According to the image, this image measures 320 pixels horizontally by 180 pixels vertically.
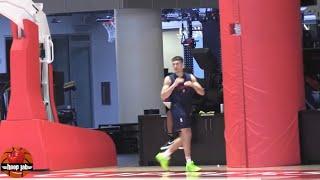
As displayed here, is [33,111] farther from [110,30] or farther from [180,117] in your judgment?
[110,30]

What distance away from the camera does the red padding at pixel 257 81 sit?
10.2 meters

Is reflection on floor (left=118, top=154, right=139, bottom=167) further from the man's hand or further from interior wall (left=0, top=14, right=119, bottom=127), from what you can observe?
interior wall (left=0, top=14, right=119, bottom=127)

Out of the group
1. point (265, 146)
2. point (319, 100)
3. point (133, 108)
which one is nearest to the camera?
point (265, 146)

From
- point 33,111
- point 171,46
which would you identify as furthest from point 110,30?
point 33,111

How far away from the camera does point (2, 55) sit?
25.1 meters

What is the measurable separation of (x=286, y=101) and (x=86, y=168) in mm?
3535

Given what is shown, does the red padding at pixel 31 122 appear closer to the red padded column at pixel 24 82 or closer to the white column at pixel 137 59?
the red padded column at pixel 24 82

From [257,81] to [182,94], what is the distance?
1.19 m

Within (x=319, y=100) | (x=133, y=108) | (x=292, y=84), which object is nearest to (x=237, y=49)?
(x=292, y=84)

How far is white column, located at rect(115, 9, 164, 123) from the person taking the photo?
19.2 metres

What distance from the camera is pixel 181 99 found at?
1007cm

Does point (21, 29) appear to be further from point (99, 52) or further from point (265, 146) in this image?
point (99, 52)

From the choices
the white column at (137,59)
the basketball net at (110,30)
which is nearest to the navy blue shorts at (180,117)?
the white column at (137,59)

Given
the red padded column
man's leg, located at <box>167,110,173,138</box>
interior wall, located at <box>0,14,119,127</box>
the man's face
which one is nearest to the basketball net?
interior wall, located at <box>0,14,119,127</box>
